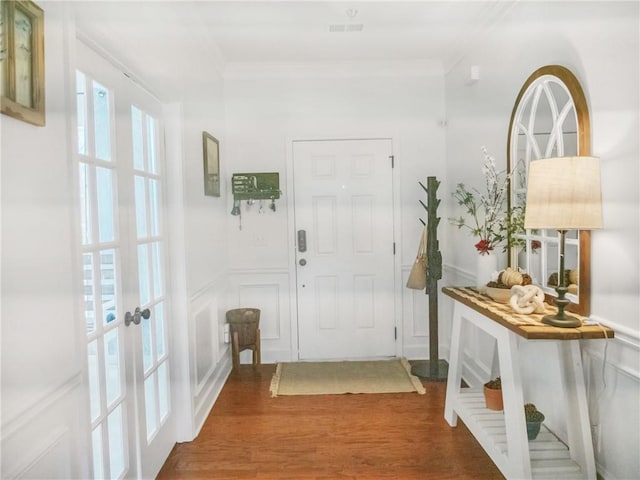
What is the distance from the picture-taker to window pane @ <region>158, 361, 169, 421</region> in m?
2.21

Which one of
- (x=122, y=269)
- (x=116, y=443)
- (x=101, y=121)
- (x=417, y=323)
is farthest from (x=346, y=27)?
(x=116, y=443)

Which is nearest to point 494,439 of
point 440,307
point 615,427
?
point 615,427

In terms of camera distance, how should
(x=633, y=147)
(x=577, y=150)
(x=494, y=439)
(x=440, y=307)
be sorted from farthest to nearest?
1. (x=440, y=307)
2. (x=494, y=439)
3. (x=577, y=150)
4. (x=633, y=147)

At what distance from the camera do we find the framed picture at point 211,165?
285 centimetres

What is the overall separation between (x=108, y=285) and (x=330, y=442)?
1358 mm

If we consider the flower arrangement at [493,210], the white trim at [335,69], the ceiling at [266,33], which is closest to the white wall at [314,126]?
the white trim at [335,69]

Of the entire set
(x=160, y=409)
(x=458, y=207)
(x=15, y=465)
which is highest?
(x=458, y=207)

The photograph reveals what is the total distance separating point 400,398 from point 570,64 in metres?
2.02

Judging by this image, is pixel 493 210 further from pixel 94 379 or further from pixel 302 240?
pixel 94 379

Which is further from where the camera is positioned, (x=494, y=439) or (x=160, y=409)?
(x=160, y=409)

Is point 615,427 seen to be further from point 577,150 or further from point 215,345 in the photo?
point 215,345

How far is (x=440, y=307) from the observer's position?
368 cm

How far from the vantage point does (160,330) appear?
221 cm

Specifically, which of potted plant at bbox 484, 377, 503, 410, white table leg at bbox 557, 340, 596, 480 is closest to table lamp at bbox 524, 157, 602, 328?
white table leg at bbox 557, 340, 596, 480
